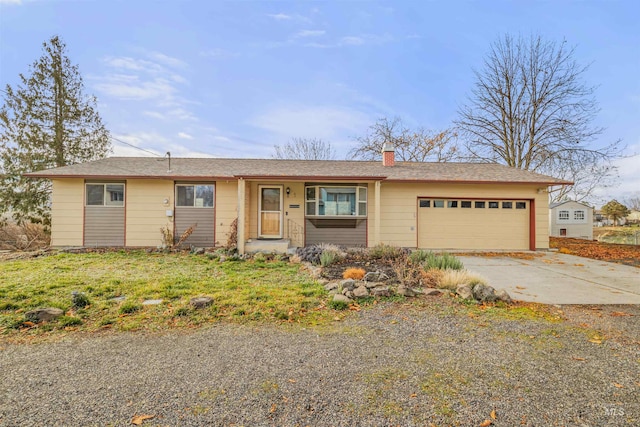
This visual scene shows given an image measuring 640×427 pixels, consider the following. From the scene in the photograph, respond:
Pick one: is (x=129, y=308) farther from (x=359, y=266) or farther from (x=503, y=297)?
(x=503, y=297)

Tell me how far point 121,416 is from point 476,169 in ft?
43.2

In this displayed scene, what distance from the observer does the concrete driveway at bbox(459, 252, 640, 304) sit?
15.5ft

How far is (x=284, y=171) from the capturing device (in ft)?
34.6

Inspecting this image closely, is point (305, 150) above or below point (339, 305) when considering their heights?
above

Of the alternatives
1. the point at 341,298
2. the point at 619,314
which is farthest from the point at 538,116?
the point at 341,298

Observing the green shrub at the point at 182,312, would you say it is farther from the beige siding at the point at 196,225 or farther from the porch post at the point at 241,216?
the beige siding at the point at 196,225

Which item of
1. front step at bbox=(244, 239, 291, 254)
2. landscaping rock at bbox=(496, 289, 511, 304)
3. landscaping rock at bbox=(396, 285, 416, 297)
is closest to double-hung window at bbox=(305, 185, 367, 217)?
front step at bbox=(244, 239, 291, 254)

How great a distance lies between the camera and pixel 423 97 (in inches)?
613

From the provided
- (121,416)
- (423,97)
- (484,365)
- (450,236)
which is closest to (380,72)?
(423,97)

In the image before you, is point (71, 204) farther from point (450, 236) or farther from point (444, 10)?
point (444, 10)

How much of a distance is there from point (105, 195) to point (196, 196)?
3058mm

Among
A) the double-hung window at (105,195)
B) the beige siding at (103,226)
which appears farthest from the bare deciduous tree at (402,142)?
the beige siding at (103,226)

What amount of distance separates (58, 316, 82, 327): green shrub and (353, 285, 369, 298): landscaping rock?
3.62 m

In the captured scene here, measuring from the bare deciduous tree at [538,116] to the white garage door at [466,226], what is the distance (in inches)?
345
